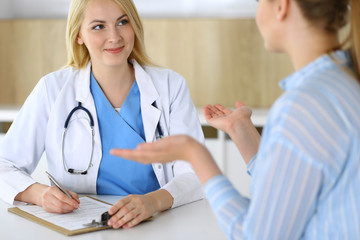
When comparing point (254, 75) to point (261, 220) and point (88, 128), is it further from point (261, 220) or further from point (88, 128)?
point (261, 220)

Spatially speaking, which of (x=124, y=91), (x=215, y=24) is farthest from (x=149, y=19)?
(x=124, y=91)

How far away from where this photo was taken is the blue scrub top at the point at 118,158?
2.04 m

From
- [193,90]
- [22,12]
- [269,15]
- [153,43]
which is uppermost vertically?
[269,15]

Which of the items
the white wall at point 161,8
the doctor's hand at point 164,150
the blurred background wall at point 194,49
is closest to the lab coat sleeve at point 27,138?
the doctor's hand at point 164,150

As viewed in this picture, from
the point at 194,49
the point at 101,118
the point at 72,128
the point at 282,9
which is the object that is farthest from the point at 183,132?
the point at 194,49

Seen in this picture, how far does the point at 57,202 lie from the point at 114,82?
0.66 metres

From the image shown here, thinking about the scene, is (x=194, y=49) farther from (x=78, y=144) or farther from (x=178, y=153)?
(x=178, y=153)

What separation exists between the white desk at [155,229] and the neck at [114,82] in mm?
611

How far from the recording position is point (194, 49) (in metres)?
3.94

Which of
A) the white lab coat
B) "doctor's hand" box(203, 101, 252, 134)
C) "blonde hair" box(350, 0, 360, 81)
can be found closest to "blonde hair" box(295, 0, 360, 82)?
"blonde hair" box(350, 0, 360, 81)

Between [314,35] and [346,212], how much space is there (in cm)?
38

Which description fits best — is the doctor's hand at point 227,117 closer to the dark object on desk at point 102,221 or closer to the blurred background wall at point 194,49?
the dark object on desk at point 102,221

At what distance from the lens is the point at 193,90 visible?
4.00m

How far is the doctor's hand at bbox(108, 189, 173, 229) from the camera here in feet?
5.14
